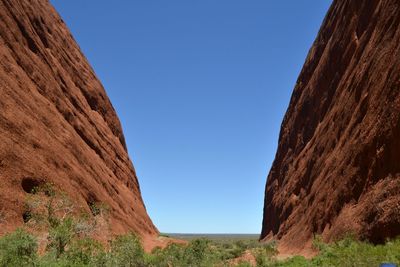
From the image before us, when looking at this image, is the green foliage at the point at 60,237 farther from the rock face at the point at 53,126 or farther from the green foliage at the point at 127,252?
the rock face at the point at 53,126

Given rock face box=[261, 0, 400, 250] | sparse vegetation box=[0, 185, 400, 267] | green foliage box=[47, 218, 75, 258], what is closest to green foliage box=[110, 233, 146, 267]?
sparse vegetation box=[0, 185, 400, 267]

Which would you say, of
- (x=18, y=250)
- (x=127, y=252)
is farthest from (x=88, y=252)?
(x=127, y=252)

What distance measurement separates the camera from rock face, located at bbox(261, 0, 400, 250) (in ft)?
83.8

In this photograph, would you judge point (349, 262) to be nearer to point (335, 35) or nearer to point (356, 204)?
point (356, 204)

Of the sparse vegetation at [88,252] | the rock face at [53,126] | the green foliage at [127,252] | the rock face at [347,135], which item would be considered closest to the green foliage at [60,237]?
the sparse vegetation at [88,252]

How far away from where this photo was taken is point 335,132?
39594 mm

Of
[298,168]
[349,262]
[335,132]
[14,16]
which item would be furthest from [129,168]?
[349,262]

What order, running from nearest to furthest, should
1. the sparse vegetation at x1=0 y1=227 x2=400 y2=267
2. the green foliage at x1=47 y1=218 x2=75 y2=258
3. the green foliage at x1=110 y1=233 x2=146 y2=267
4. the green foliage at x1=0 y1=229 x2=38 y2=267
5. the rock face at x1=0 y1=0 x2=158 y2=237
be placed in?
the green foliage at x1=0 y1=229 x2=38 y2=267, the sparse vegetation at x1=0 y1=227 x2=400 y2=267, the green foliage at x1=47 y1=218 x2=75 y2=258, the green foliage at x1=110 y1=233 x2=146 y2=267, the rock face at x1=0 y1=0 x2=158 y2=237

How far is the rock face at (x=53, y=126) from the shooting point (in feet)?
97.9

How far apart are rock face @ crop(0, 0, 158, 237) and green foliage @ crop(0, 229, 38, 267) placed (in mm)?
8564

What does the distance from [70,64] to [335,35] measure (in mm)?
30918

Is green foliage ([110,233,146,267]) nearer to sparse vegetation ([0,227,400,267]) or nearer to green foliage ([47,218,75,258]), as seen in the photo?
sparse vegetation ([0,227,400,267])

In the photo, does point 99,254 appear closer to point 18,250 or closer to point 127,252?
point 18,250

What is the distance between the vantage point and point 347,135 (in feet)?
115
